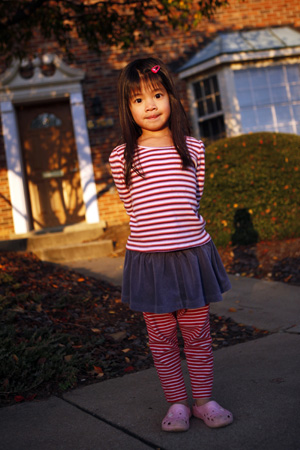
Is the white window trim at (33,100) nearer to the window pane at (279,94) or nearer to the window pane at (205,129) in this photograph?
the window pane at (205,129)

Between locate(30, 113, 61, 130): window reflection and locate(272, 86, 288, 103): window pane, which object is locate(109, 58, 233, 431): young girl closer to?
locate(30, 113, 61, 130): window reflection

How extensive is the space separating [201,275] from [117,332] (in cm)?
192

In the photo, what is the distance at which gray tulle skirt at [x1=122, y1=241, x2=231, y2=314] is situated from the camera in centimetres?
250

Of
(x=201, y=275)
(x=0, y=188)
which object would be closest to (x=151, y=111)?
(x=201, y=275)

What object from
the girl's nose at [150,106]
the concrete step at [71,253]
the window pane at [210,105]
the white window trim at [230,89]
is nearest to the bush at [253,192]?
the concrete step at [71,253]

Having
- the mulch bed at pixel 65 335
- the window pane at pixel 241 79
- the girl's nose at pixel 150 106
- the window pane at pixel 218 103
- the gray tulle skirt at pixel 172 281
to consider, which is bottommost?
the mulch bed at pixel 65 335

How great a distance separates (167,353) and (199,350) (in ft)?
0.51

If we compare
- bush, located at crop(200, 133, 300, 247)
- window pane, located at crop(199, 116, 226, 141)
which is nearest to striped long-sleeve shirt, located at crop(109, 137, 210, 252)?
bush, located at crop(200, 133, 300, 247)

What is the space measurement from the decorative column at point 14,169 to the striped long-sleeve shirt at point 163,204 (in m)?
7.68

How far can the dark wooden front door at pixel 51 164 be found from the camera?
10539mm

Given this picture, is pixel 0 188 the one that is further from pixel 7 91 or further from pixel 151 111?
pixel 151 111

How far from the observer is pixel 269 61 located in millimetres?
10773

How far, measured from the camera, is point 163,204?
254 centimetres

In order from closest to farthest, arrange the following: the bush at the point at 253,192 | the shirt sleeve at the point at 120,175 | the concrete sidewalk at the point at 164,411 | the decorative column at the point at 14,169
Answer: the concrete sidewalk at the point at 164,411
the shirt sleeve at the point at 120,175
the bush at the point at 253,192
the decorative column at the point at 14,169
